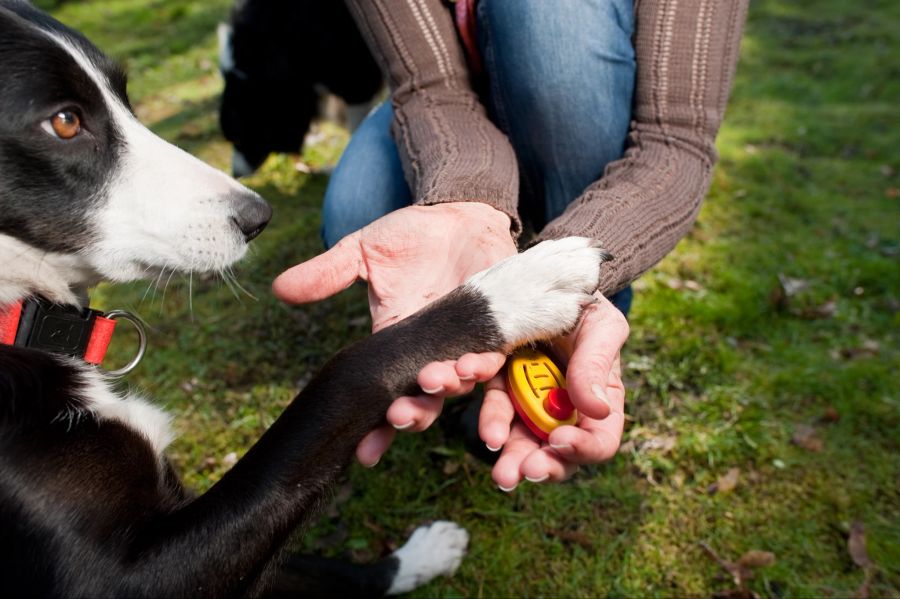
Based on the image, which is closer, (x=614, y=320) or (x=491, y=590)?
(x=614, y=320)

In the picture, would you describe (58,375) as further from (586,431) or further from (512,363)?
(586,431)

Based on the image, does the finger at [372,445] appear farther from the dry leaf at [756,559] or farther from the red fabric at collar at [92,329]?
the dry leaf at [756,559]

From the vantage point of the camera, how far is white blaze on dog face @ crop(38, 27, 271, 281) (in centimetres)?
181

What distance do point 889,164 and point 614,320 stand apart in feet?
14.5

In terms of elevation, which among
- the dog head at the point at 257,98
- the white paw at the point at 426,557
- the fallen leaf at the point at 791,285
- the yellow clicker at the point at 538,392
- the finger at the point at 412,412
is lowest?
the fallen leaf at the point at 791,285

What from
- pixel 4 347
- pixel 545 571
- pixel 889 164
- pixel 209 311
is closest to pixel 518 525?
pixel 545 571

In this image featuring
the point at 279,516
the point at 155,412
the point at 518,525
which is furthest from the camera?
the point at 518,525

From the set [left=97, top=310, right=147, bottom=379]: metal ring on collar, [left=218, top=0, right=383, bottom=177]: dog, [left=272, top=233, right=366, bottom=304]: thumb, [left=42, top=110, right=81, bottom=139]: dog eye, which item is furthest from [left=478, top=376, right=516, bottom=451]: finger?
[left=218, top=0, right=383, bottom=177]: dog

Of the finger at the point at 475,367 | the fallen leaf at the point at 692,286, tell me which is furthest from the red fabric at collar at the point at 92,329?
the fallen leaf at the point at 692,286

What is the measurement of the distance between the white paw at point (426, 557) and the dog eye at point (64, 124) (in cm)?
158

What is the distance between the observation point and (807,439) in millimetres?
2641

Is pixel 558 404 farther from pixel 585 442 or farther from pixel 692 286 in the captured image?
pixel 692 286

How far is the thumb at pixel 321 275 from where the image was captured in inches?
63.6

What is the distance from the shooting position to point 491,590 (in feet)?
7.34
